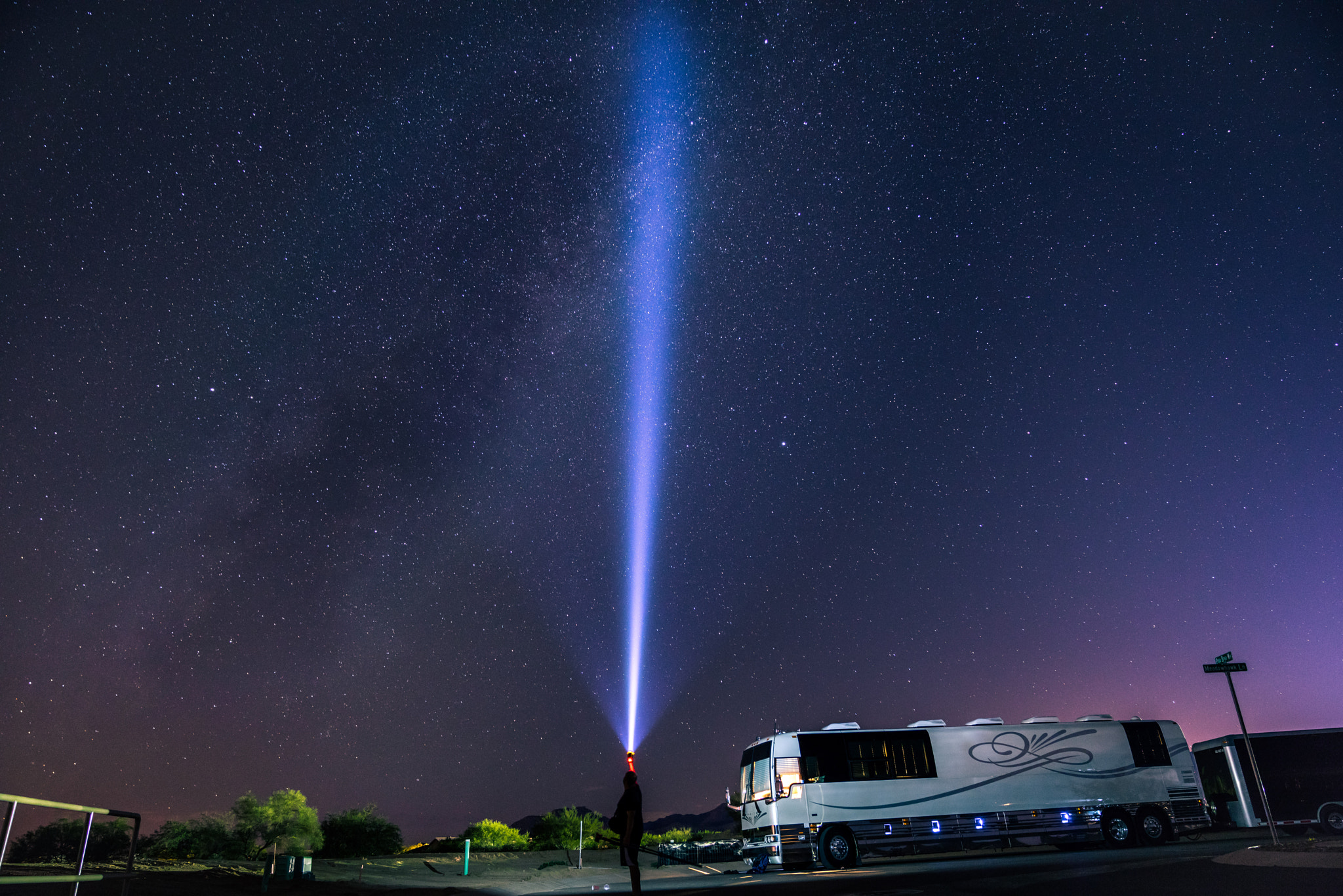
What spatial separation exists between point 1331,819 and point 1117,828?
796 cm

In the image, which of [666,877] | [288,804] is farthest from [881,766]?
[288,804]

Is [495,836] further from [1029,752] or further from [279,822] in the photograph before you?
[1029,752]

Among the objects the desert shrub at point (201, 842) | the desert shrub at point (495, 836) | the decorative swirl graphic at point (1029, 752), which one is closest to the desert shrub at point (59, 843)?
the desert shrub at point (201, 842)

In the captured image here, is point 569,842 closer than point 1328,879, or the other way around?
point 1328,879

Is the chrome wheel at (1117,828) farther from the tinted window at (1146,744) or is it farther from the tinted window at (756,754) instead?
the tinted window at (756,754)

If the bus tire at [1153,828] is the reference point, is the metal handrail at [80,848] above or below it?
above

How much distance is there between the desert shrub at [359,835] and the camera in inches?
1342

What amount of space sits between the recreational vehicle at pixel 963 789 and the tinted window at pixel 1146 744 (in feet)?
0.11

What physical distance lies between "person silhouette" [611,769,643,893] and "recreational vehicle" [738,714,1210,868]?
12.8 meters

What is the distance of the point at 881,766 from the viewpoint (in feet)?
68.4

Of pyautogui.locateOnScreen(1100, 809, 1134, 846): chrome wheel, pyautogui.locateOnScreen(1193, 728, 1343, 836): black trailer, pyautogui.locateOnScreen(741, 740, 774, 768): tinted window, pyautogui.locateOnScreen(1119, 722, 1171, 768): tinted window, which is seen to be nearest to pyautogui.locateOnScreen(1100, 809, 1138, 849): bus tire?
pyautogui.locateOnScreen(1100, 809, 1134, 846): chrome wheel

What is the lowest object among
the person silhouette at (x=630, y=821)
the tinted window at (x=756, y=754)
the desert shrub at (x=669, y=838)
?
the desert shrub at (x=669, y=838)

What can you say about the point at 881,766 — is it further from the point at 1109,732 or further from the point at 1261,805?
the point at 1261,805

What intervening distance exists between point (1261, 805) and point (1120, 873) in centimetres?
1759
